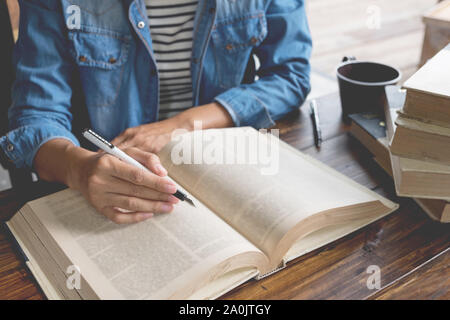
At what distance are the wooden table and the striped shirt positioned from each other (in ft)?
1.62

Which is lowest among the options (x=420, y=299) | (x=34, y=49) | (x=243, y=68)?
(x=420, y=299)

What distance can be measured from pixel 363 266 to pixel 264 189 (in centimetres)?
18

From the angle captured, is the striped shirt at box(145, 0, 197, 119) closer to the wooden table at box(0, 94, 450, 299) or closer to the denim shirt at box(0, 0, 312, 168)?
the denim shirt at box(0, 0, 312, 168)

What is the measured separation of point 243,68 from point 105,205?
0.62m

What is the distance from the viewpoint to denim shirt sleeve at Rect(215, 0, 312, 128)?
1013 millimetres

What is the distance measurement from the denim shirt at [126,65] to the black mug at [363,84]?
0.12 meters

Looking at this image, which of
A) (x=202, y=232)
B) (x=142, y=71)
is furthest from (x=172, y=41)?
(x=202, y=232)

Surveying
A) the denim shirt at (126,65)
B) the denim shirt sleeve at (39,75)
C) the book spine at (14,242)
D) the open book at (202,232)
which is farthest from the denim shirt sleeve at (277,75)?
the book spine at (14,242)

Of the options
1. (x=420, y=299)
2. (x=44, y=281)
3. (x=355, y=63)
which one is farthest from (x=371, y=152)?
(x=44, y=281)

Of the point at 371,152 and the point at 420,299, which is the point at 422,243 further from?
the point at 371,152

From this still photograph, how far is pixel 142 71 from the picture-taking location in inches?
42.1

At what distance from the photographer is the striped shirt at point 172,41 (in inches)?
42.1

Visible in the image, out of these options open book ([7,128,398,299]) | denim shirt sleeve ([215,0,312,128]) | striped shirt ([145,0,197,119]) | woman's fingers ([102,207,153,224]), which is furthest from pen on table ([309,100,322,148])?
woman's fingers ([102,207,153,224])

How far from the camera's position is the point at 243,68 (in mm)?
1158
